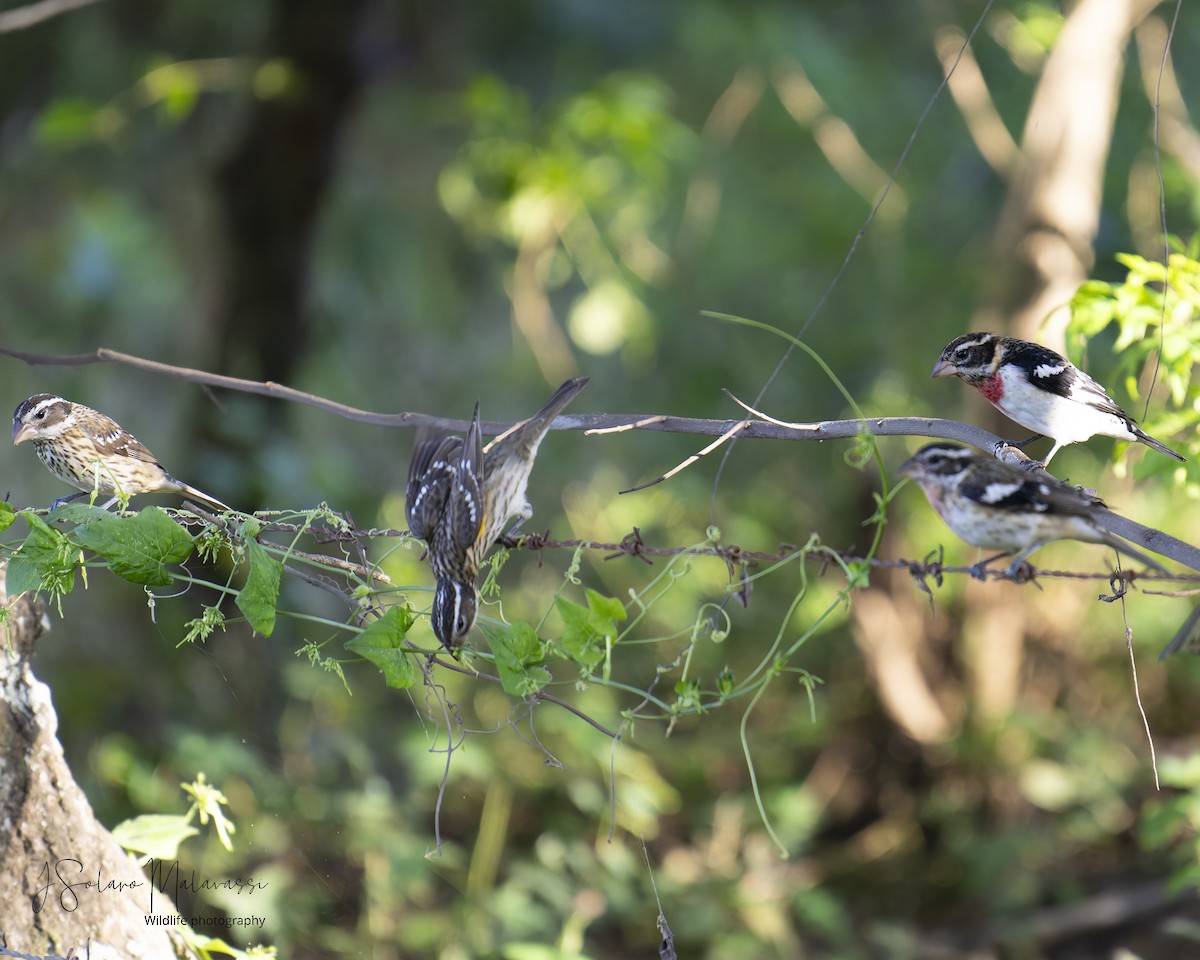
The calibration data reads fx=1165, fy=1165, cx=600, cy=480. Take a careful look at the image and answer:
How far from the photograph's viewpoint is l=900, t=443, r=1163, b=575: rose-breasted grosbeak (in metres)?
2.85

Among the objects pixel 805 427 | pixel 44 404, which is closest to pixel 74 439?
pixel 44 404

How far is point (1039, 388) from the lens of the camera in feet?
12.4

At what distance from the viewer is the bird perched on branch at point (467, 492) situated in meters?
3.87

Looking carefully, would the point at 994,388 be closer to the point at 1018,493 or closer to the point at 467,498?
the point at 1018,493

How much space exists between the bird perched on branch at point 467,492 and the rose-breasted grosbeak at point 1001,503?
119cm

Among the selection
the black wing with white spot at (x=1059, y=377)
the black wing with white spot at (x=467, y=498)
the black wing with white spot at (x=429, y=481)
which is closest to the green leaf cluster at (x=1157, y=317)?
the black wing with white spot at (x=1059, y=377)

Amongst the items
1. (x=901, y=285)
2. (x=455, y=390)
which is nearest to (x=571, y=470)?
(x=455, y=390)

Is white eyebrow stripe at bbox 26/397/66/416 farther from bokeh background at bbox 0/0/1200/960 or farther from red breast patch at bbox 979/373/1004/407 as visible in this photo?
red breast patch at bbox 979/373/1004/407

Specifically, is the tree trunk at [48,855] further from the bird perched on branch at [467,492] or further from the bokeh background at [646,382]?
the bokeh background at [646,382]

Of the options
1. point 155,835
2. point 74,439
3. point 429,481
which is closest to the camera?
point 155,835

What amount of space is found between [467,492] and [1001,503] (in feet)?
5.85

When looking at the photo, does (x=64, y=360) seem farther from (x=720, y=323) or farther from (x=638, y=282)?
(x=720, y=323)

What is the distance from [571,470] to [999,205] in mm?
4323

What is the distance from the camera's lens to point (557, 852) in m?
7.12
